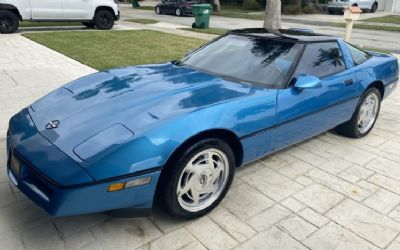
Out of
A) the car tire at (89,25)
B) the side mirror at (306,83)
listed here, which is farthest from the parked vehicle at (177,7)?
the side mirror at (306,83)

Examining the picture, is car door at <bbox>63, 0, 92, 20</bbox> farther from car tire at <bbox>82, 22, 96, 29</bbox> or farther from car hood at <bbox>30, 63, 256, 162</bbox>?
car hood at <bbox>30, 63, 256, 162</bbox>

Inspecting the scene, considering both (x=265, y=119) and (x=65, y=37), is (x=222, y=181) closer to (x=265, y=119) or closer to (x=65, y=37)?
(x=265, y=119)

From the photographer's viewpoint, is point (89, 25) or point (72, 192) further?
point (89, 25)

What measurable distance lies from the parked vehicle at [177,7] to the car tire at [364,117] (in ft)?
66.4

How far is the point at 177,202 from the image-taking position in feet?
8.89

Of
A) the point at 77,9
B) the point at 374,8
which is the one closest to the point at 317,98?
the point at 77,9

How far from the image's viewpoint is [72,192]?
2.25 m

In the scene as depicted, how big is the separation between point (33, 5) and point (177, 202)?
1221 cm

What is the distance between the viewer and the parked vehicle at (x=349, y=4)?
26.1 metres

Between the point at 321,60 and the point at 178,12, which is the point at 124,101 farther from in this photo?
the point at 178,12

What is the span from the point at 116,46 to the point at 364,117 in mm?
7805

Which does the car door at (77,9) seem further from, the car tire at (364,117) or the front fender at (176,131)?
the front fender at (176,131)

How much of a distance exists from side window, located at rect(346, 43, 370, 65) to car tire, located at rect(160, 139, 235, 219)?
241 centimetres

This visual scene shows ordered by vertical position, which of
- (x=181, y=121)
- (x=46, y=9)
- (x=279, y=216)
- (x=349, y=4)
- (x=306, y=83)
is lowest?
(x=279, y=216)
